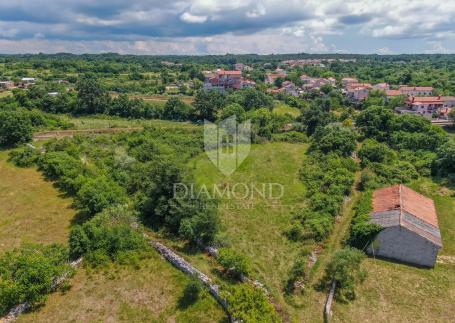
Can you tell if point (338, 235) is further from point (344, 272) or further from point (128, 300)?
point (128, 300)

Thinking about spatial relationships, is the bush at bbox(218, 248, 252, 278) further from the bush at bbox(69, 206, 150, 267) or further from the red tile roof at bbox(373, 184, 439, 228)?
the red tile roof at bbox(373, 184, 439, 228)

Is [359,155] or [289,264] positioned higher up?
[359,155]

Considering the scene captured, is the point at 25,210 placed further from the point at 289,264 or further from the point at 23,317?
the point at 289,264

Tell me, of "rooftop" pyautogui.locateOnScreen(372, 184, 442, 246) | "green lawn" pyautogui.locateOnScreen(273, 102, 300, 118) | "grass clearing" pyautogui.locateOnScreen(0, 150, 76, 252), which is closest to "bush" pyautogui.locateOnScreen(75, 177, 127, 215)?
"grass clearing" pyautogui.locateOnScreen(0, 150, 76, 252)

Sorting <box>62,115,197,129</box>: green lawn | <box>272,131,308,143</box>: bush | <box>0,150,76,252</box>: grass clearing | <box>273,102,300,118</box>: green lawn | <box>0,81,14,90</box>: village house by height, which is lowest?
<box>0,150,76,252</box>: grass clearing

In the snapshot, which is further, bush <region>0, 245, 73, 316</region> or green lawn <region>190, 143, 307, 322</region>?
green lawn <region>190, 143, 307, 322</region>

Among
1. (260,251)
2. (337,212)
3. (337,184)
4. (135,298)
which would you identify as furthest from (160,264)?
(337,184)
